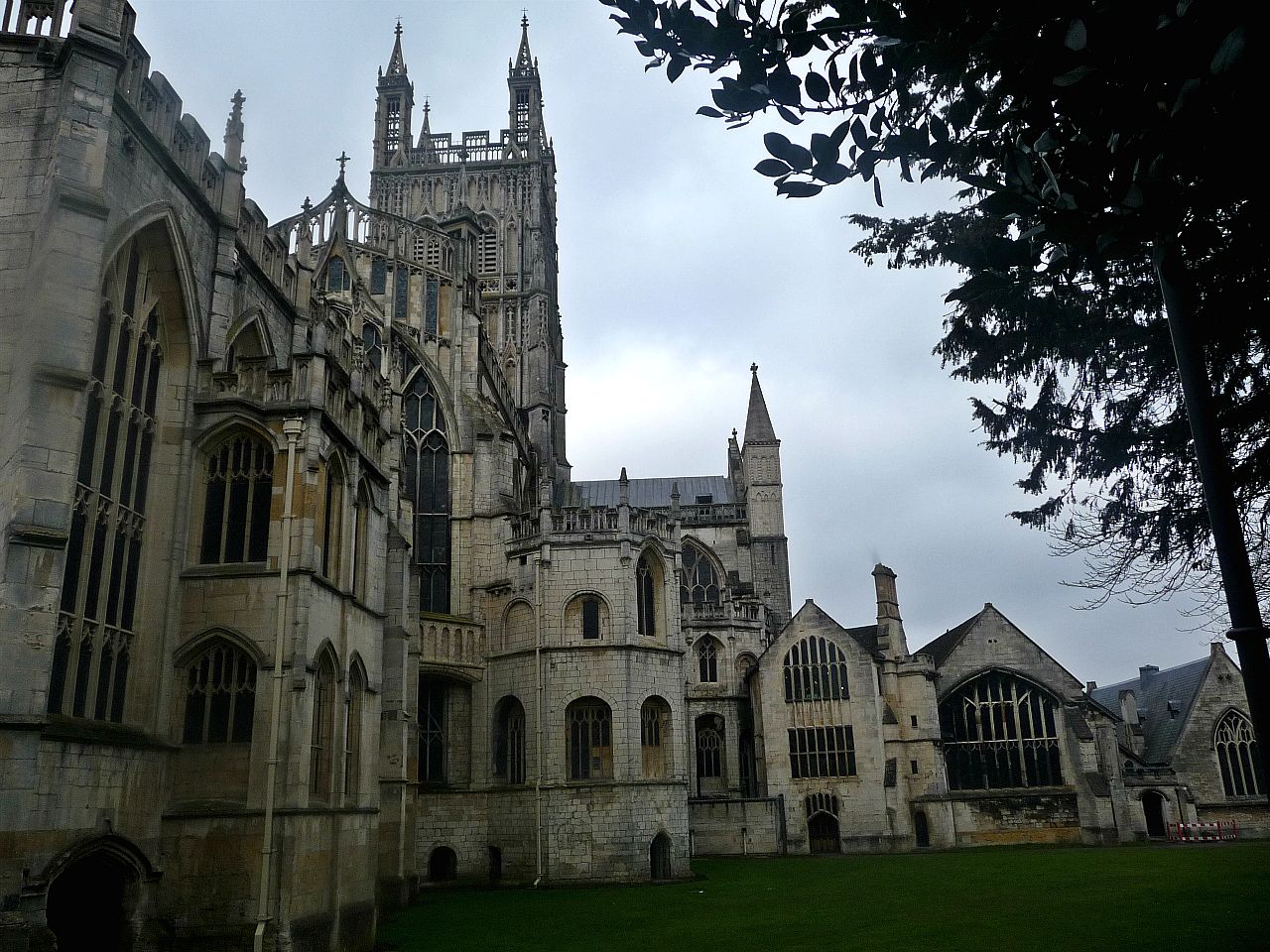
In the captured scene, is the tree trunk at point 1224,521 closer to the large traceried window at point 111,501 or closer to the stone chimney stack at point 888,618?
the large traceried window at point 111,501

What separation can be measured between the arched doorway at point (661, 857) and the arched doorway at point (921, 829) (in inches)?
685

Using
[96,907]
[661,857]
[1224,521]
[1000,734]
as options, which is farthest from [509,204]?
[1224,521]

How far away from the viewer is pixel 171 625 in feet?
51.2

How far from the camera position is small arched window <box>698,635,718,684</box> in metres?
47.9

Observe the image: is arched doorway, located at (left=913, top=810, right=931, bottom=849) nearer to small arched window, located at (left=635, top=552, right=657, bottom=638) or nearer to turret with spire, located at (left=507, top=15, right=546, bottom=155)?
small arched window, located at (left=635, top=552, right=657, bottom=638)

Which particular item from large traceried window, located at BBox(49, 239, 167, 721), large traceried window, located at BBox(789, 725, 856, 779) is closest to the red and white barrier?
large traceried window, located at BBox(789, 725, 856, 779)

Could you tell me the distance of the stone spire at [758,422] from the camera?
56281 mm

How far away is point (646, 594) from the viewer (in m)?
32.8

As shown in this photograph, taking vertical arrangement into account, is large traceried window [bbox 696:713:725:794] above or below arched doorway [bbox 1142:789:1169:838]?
above

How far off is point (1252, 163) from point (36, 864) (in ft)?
44.7

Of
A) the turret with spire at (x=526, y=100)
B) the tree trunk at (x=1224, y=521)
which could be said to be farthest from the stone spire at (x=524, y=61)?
the tree trunk at (x=1224, y=521)

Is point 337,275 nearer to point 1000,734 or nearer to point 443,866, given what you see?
point 443,866

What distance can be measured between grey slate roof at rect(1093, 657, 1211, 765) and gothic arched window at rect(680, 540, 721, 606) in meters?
22.7

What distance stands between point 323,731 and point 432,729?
52.3 ft
